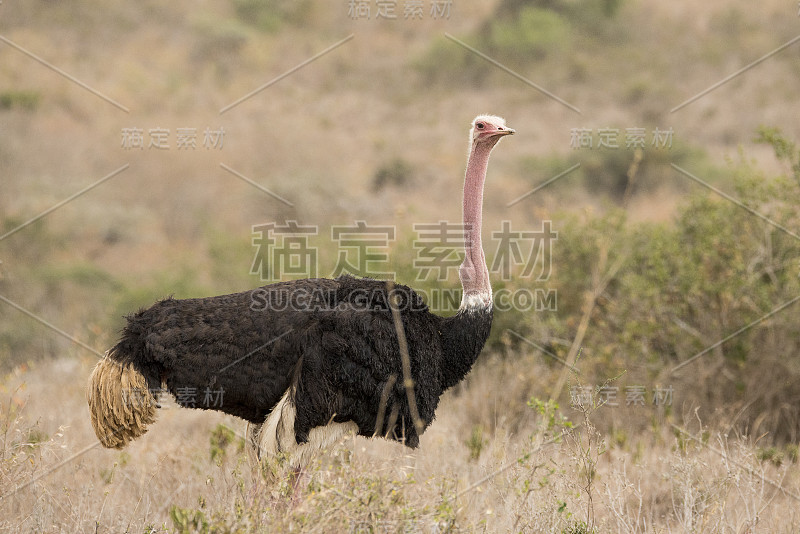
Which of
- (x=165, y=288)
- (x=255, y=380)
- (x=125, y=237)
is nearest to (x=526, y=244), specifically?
(x=165, y=288)

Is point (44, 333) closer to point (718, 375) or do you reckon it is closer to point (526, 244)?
point (526, 244)

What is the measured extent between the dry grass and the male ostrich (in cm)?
25

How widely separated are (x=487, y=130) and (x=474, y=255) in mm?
763

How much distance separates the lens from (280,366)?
4516mm

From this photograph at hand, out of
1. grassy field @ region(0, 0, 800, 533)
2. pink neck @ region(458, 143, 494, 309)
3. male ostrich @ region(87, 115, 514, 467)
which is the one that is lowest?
grassy field @ region(0, 0, 800, 533)

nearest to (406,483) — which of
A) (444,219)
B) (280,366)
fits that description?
(280,366)

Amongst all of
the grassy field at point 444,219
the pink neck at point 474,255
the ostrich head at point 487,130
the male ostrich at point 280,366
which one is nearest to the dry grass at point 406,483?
the grassy field at point 444,219

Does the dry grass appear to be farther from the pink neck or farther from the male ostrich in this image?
the pink neck

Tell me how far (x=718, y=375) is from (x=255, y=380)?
4.10 meters

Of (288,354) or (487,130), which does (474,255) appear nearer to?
(487,130)

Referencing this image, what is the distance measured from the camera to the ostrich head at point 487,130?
5.11m

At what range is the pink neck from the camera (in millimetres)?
4910

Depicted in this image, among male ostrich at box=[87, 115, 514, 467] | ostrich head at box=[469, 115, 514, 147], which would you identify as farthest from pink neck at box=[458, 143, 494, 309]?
male ostrich at box=[87, 115, 514, 467]

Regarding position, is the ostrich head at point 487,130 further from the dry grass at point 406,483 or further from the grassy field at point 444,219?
the dry grass at point 406,483
